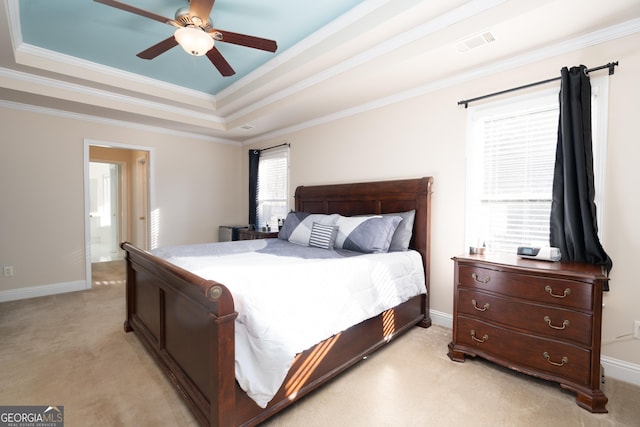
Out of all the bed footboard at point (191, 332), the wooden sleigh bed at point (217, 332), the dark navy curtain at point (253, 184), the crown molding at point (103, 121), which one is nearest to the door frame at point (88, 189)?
the crown molding at point (103, 121)

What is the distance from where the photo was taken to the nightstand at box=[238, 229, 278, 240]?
4266 mm

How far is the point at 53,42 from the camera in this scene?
2910 millimetres

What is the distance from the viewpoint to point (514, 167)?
254 centimetres

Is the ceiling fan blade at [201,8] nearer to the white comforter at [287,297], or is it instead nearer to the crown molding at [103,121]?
the white comforter at [287,297]

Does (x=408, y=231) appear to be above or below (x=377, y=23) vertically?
below

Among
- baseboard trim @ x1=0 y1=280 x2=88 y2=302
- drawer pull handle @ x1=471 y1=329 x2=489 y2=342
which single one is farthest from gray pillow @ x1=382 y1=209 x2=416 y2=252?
baseboard trim @ x1=0 y1=280 x2=88 y2=302

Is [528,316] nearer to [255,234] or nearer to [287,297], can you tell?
[287,297]

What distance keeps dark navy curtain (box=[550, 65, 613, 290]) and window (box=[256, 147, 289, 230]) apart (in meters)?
3.44

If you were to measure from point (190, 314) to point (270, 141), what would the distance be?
3.86 m

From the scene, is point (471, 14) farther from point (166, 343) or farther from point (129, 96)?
point (129, 96)

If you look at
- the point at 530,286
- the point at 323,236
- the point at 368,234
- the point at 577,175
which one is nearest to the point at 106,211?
the point at 323,236

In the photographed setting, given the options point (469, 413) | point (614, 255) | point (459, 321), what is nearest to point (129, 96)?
point (459, 321)

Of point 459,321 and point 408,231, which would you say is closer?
point 459,321

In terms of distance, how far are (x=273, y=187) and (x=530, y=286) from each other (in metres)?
3.93
